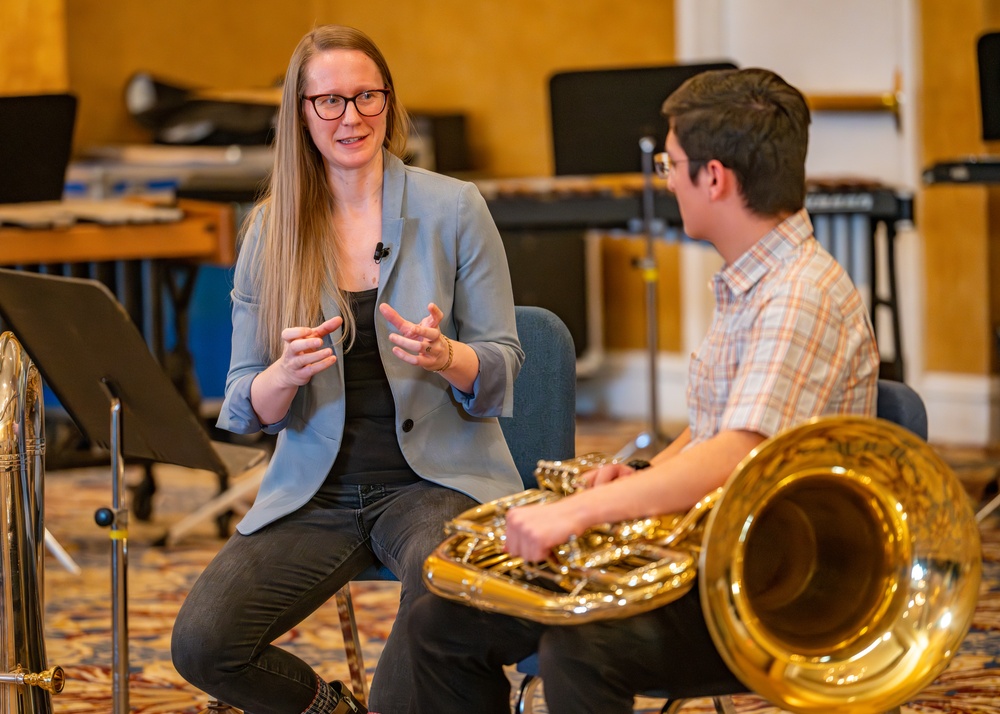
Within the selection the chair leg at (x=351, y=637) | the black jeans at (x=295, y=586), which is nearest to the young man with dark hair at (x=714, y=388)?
the black jeans at (x=295, y=586)

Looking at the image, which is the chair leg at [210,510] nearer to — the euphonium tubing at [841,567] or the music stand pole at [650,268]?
the music stand pole at [650,268]

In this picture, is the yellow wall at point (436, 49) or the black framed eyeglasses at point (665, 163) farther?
the yellow wall at point (436, 49)

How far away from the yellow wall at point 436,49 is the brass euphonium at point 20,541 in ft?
14.2

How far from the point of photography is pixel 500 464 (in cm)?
222

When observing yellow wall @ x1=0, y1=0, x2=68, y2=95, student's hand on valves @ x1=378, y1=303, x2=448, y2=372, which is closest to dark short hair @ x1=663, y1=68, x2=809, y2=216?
student's hand on valves @ x1=378, y1=303, x2=448, y2=372

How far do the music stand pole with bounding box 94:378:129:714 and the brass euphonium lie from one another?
0.33 ft

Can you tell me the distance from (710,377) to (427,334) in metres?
0.46

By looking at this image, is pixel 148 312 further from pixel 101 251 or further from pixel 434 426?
pixel 434 426

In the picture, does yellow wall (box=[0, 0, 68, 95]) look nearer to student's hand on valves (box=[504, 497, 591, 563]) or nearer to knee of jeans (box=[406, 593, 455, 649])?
knee of jeans (box=[406, 593, 455, 649])

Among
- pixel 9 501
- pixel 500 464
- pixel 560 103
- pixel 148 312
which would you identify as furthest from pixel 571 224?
pixel 9 501

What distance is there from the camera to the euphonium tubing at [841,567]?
4.95 feet

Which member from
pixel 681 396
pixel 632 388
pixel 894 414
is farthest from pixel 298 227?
pixel 632 388

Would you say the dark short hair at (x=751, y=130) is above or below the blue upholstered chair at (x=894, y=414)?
above

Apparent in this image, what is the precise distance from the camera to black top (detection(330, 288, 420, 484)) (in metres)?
2.19
